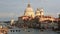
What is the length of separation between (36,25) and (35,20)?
201 inches

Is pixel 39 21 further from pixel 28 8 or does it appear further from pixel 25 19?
pixel 28 8

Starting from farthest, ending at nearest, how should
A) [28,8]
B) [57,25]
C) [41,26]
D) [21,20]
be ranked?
[28,8] < [21,20] < [41,26] < [57,25]

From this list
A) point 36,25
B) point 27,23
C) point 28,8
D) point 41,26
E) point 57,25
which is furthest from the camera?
point 28,8

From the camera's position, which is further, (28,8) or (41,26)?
(28,8)

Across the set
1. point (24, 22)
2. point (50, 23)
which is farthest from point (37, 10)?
point (50, 23)

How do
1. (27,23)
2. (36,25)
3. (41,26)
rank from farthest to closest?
(27,23) → (36,25) → (41,26)

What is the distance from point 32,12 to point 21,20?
1023 cm

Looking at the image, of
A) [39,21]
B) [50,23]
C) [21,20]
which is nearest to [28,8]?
[21,20]

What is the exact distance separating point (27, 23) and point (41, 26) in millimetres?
15416

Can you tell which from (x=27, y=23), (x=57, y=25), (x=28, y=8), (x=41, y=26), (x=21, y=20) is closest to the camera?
(x=57, y=25)

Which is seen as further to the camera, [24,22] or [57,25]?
[24,22]

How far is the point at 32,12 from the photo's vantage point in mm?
130875

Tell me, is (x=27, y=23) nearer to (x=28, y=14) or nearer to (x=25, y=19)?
(x=25, y=19)

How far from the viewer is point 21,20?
123062 millimetres
